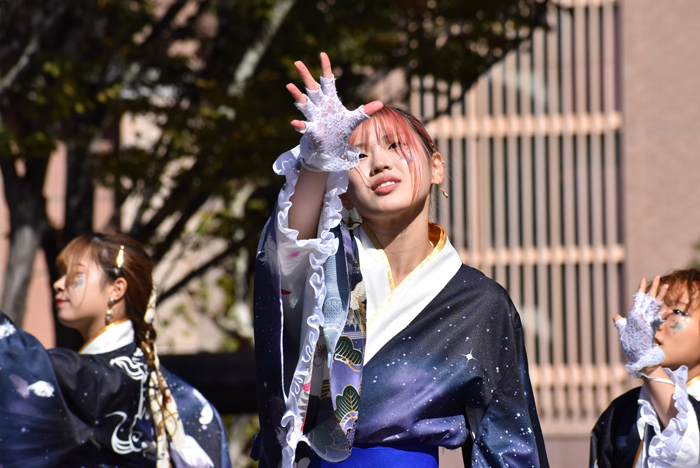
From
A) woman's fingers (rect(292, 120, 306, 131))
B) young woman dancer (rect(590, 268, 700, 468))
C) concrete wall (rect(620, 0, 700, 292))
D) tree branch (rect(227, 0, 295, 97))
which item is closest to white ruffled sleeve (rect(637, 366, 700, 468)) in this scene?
young woman dancer (rect(590, 268, 700, 468))

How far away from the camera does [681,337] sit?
2.48m

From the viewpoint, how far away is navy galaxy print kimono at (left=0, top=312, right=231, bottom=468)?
276 centimetres

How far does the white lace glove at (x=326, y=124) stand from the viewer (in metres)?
1.71

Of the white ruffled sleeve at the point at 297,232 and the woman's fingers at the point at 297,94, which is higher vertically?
Answer: the woman's fingers at the point at 297,94

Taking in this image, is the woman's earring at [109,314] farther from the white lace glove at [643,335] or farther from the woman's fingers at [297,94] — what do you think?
the white lace glove at [643,335]

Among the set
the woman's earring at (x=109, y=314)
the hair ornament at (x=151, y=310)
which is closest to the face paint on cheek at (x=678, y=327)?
the hair ornament at (x=151, y=310)

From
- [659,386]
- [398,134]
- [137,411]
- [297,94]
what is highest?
[297,94]

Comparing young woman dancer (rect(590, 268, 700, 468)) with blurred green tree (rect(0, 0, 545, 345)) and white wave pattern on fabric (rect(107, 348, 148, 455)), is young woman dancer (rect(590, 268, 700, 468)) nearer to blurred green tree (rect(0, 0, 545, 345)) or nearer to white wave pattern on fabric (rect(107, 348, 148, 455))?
white wave pattern on fabric (rect(107, 348, 148, 455))

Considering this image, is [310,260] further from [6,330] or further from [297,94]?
[6,330]

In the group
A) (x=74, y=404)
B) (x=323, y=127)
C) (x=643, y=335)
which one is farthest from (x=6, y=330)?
(x=643, y=335)

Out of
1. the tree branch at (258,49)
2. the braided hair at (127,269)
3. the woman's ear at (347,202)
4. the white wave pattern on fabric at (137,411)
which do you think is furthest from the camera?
the tree branch at (258,49)

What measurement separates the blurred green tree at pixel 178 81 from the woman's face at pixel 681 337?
3.02m

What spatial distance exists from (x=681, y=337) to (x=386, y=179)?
1.13m

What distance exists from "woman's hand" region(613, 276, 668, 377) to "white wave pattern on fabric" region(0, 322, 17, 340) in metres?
2.04
